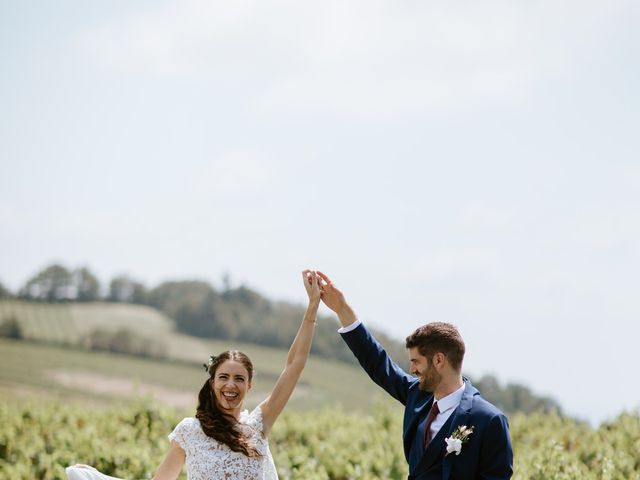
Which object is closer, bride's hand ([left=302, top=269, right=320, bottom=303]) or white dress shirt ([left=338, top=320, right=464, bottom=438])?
white dress shirt ([left=338, top=320, right=464, bottom=438])

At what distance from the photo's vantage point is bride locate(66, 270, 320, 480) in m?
4.88

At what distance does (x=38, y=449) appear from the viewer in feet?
28.0

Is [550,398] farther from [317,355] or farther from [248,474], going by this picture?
[248,474]

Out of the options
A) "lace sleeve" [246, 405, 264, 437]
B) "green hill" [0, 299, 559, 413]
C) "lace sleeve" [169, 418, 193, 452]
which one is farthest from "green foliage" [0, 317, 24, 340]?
"lace sleeve" [246, 405, 264, 437]

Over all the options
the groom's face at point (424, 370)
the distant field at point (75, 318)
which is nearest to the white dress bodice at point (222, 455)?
→ the groom's face at point (424, 370)

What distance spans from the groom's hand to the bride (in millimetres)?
60

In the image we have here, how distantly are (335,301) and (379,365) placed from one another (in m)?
0.51

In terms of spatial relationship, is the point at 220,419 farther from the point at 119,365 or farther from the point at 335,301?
the point at 119,365

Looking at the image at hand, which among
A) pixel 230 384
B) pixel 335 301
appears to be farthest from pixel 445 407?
pixel 230 384

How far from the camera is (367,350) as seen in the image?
4.90 meters

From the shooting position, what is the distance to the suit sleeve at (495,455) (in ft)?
13.5

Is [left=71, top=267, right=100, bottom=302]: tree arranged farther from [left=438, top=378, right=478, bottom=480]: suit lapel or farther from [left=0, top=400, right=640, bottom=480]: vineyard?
[left=438, top=378, right=478, bottom=480]: suit lapel

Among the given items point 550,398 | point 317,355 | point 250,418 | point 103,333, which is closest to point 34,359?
point 103,333

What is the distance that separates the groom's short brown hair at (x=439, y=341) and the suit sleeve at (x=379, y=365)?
0.57 metres
